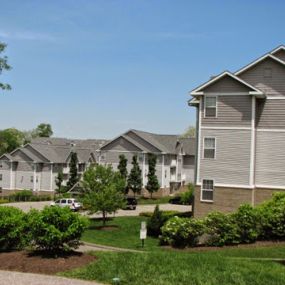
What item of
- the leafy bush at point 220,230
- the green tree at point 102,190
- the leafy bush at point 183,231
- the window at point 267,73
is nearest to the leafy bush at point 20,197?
the green tree at point 102,190

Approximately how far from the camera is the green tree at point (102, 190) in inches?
1465

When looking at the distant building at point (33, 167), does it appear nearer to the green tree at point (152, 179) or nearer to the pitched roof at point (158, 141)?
the pitched roof at point (158, 141)

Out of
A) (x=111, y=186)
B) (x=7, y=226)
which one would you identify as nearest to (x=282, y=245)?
(x=7, y=226)

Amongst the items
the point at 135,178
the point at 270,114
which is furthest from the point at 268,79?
the point at 135,178

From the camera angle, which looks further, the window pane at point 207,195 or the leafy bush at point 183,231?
the window pane at point 207,195

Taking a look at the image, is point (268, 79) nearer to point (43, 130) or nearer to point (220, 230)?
point (220, 230)

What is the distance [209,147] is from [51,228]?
1708 centimetres

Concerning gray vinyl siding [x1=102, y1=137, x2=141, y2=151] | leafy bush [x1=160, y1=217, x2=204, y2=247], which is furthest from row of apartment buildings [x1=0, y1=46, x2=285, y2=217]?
gray vinyl siding [x1=102, y1=137, x2=141, y2=151]

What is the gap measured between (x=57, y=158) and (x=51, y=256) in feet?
215

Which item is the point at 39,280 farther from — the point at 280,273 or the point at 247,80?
the point at 247,80

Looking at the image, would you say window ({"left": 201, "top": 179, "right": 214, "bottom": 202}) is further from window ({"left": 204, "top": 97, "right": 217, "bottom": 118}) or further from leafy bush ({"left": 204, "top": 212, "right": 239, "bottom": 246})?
leafy bush ({"left": 204, "top": 212, "right": 239, "bottom": 246})

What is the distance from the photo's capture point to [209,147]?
106ft

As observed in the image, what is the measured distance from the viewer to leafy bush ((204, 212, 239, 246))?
23.8m

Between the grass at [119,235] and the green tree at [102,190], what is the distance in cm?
143
